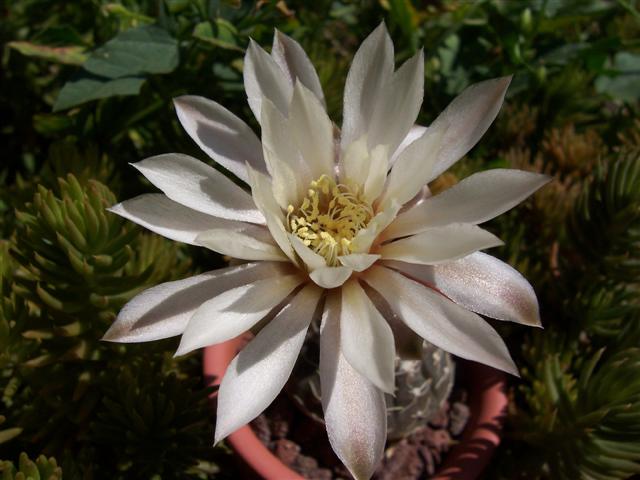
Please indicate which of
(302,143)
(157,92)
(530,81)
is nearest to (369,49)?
(302,143)

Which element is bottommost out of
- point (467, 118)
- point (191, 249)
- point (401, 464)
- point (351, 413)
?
point (401, 464)

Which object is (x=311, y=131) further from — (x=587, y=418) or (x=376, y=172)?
(x=587, y=418)

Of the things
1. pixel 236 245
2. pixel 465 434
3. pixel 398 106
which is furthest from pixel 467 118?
pixel 465 434

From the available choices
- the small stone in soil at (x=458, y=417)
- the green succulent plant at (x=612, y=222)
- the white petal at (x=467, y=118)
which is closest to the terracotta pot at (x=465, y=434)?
the small stone in soil at (x=458, y=417)

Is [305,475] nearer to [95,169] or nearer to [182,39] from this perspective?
[95,169]

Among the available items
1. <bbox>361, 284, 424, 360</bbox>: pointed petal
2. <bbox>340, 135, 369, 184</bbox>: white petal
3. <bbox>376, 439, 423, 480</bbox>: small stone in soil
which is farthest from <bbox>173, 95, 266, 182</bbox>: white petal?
<bbox>376, 439, 423, 480</bbox>: small stone in soil

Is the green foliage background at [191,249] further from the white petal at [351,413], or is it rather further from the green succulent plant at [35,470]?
the white petal at [351,413]
